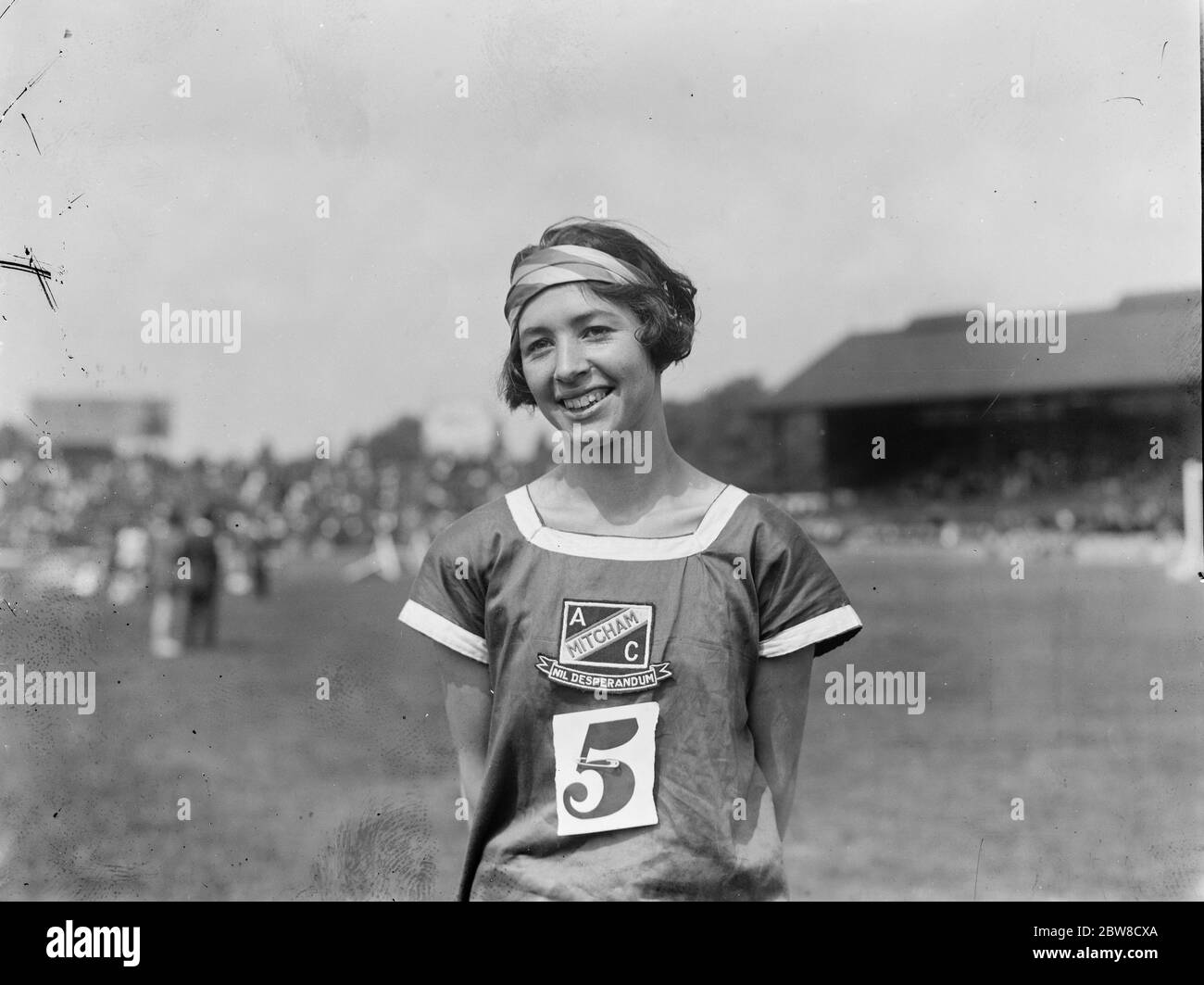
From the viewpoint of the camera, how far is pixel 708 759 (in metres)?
2.27

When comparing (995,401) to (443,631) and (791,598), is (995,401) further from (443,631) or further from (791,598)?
(443,631)

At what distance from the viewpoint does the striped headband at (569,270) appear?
2.33 metres

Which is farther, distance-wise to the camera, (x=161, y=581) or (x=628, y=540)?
(x=161, y=581)

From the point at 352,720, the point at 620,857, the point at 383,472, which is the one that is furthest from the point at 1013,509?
the point at 620,857

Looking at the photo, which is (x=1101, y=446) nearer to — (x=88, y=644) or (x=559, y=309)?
(x=559, y=309)

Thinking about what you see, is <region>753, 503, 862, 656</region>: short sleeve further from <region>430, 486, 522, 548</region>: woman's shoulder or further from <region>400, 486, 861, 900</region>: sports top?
<region>430, 486, 522, 548</region>: woman's shoulder

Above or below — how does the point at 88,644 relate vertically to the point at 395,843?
above

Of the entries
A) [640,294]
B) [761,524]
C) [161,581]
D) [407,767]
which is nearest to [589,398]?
[640,294]

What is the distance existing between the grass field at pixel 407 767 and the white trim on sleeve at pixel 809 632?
0.71 m

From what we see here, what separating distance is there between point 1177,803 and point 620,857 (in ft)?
6.24

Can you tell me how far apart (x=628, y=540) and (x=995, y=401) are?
150 cm

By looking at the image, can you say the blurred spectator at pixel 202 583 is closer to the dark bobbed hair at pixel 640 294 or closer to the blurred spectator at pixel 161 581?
the blurred spectator at pixel 161 581

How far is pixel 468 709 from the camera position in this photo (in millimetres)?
2396

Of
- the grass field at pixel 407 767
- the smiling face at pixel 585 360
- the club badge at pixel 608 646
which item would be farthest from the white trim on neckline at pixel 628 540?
the grass field at pixel 407 767
